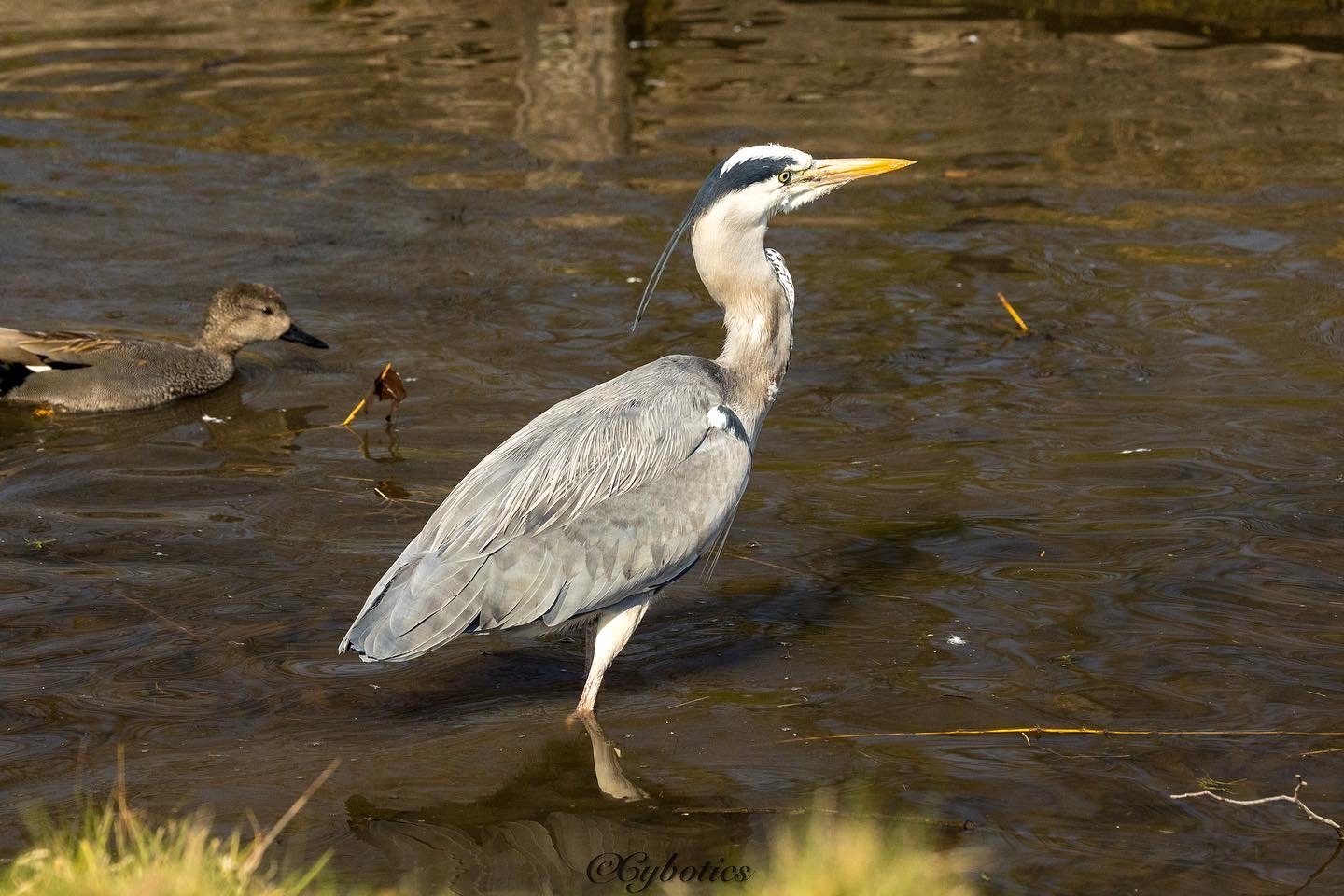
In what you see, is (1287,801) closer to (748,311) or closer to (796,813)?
(796,813)

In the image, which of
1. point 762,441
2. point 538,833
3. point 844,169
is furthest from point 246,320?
point 538,833

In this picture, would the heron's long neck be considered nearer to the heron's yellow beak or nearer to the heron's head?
the heron's head

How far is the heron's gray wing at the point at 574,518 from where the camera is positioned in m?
5.54

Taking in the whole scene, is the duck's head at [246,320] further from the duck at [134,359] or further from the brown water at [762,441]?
the brown water at [762,441]

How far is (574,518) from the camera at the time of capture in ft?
19.1

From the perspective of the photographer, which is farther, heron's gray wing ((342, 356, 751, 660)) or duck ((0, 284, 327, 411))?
duck ((0, 284, 327, 411))

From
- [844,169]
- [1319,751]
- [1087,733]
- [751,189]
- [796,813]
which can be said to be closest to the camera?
[796,813]

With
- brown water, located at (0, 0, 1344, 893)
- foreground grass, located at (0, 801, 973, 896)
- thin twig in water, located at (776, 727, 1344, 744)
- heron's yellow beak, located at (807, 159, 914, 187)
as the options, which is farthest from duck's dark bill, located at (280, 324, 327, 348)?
foreground grass, located at (0, 801, 973, 896)

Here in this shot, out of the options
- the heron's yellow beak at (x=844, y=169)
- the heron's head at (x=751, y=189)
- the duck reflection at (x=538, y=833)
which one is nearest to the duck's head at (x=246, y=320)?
the heron's head at (x=751, y=189)

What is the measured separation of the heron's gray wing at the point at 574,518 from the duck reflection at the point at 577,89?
25.4ft

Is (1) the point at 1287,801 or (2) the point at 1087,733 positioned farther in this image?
(2) the point at 1087,733

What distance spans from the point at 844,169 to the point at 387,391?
3.04m

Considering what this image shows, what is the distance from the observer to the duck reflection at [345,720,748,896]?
4957 millimetres

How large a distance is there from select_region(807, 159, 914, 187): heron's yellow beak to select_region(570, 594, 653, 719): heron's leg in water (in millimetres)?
1878
